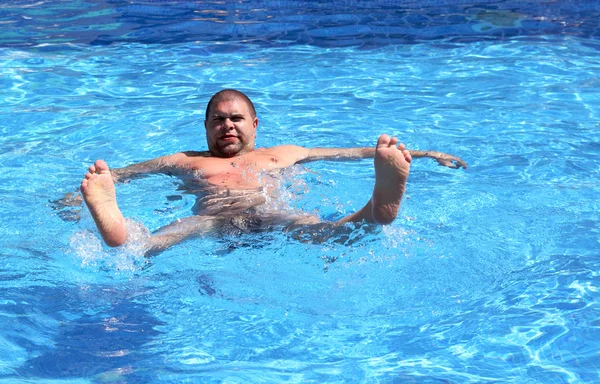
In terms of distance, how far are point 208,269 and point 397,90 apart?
3462 mm

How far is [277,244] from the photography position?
4.04m

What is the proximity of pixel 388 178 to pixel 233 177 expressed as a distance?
113 cm

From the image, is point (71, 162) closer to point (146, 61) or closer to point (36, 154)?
point (36, 154)

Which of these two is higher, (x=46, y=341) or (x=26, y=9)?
(x=26, y=9)

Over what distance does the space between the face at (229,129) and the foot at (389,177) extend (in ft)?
4.03

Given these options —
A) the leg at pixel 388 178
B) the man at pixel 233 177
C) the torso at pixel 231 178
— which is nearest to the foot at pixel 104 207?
the man at pixel 233 177

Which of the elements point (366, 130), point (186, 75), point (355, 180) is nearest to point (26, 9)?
point (186, 75)

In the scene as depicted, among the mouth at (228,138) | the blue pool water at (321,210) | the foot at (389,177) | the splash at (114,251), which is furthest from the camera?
the mouth at (228,138)

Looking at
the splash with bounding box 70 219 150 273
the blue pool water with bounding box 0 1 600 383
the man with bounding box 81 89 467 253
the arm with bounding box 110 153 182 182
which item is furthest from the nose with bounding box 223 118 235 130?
the splash with bounding box 70 219 150 273

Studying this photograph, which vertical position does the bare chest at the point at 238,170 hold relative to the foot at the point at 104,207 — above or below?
below

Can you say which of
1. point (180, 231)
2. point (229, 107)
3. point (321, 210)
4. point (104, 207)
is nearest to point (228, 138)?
point (229, 107)

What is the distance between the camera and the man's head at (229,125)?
461cm

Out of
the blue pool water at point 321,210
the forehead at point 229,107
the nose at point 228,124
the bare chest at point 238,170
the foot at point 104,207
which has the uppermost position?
the forehead at point 229,107

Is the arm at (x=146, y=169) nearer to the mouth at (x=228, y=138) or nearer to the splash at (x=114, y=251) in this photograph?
the mouth at (x=228, y=138)
